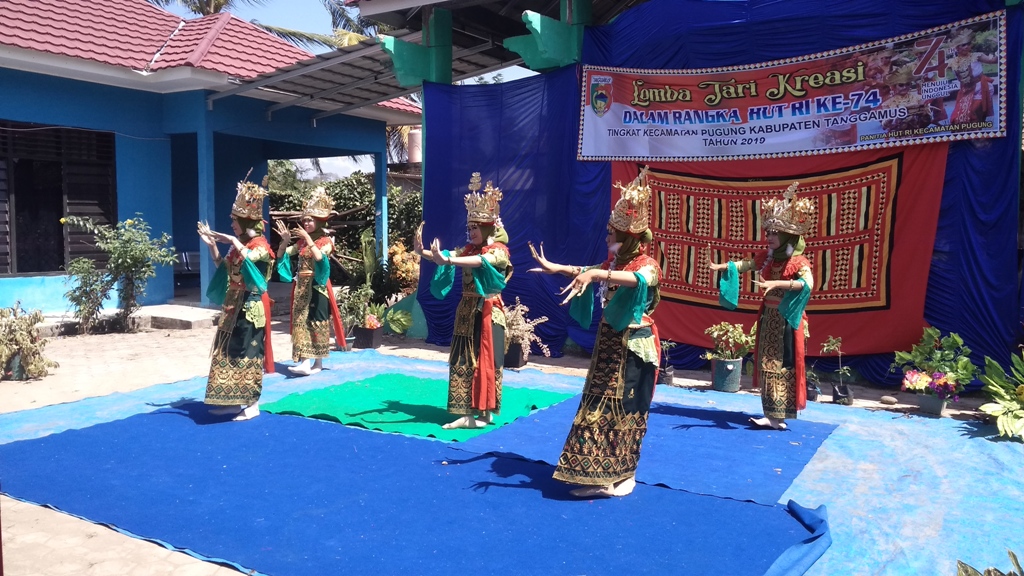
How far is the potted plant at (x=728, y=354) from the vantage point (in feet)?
25.8

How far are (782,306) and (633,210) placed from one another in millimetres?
2118

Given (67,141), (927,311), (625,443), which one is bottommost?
(625,443)

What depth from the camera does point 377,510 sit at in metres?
4.47

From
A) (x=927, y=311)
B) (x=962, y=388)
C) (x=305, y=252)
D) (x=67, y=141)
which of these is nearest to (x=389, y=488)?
(x=305, y=252)

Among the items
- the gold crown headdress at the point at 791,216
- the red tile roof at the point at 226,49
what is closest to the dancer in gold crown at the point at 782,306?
the gold crown headdress at the point at 791,216

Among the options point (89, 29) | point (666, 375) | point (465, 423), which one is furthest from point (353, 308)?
point (89, 29)

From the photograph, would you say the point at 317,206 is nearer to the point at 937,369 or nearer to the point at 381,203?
the point at 937,369

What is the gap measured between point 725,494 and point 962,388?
3216 millimetres

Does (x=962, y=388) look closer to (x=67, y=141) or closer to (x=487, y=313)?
(x=487, y=313)

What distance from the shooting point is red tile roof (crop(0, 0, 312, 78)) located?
427 inches

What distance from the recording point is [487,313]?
620 centimetres

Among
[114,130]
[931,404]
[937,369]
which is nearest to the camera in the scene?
[931,404]

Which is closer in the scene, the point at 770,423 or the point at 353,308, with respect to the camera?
the point at 770,423

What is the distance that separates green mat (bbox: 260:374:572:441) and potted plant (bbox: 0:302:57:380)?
8.88 feet
